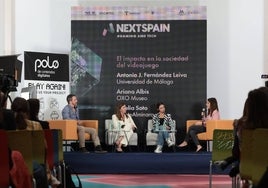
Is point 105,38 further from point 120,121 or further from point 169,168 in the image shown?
point 169,168

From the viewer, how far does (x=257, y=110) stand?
375 cm

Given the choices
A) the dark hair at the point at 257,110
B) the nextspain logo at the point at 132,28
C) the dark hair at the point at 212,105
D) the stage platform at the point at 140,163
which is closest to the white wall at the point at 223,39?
the nextspain logo at the point at 132,28

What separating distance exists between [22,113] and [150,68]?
21.4ft

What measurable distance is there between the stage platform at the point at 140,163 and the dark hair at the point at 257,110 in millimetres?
5400

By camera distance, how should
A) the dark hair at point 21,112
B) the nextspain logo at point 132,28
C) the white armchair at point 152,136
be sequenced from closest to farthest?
the dark hair at point 21,112, the white armchair at point 152,136, the nextspain logo at point 132,28

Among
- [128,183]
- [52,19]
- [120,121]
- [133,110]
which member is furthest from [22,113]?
[52,19]

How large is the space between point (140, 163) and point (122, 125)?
1179 millimetres

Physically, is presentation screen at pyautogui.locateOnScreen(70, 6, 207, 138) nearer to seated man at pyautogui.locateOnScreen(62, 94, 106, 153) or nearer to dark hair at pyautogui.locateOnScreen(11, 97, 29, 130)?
seated man at pyautogui.locateOnScreen(62, 94, 106, 153)

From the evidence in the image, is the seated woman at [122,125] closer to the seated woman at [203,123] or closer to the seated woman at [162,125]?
the seated woman at [162,125]

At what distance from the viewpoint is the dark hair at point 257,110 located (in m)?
3.70

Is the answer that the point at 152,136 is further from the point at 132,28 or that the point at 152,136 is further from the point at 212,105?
the point at 132,28

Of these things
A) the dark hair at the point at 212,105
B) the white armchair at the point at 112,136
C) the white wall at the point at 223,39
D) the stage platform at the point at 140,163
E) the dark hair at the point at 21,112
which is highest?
the white wall at the point at 223,39

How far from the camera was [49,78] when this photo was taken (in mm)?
10711

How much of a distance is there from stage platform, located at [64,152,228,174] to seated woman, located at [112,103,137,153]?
0.68 meters
